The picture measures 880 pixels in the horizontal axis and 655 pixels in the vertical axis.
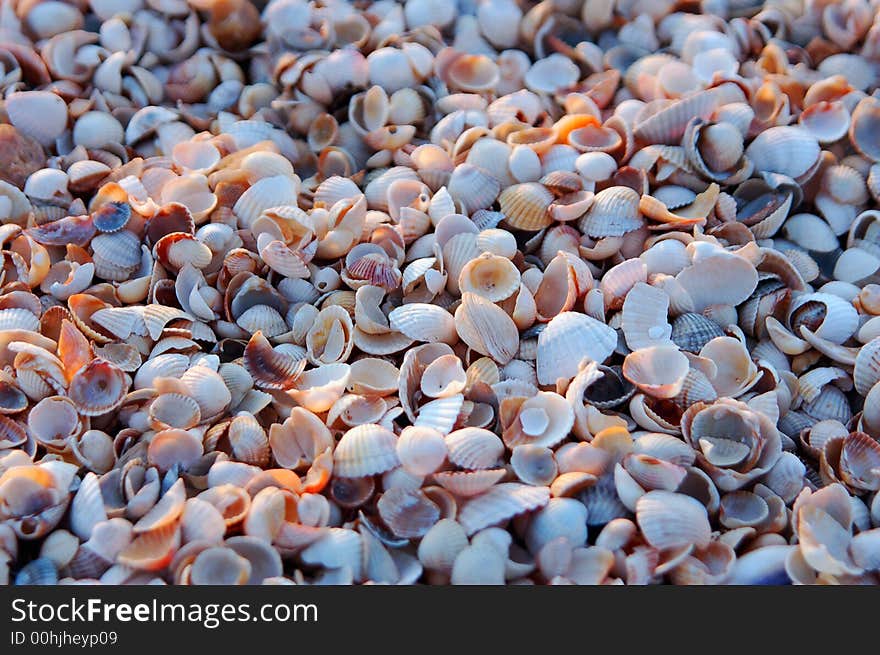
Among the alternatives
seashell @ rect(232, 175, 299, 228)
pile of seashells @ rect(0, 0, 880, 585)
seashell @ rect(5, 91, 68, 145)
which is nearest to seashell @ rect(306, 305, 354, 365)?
pile of seashells @ rect(0, 0, 880, 585)

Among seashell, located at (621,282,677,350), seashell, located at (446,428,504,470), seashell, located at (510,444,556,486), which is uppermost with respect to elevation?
seashell, located at (621,282,677,350)

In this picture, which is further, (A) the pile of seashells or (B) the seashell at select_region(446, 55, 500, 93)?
(B) the seashell at select_region(446, 55, 500, 93)

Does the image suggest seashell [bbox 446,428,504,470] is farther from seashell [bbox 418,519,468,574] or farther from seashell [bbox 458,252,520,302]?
seashell [bbox 458,252,520,302]

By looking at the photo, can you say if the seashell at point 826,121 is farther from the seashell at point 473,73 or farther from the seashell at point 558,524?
the seashell at point 558,524

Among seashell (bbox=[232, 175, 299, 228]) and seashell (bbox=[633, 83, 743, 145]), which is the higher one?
seashell (bbox=[633, 83, 743, 145])

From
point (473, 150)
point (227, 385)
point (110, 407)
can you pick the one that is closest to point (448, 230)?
point (473, 150)

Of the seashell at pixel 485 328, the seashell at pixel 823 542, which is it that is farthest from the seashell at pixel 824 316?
the seashell at pixel 485 328
